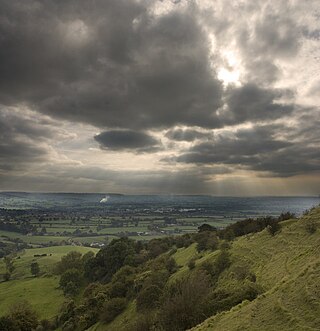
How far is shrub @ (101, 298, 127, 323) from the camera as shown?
55.3 m

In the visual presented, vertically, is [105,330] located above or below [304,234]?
below

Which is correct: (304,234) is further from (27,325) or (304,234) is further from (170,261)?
(27,325)

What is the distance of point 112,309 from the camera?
56.4 metres

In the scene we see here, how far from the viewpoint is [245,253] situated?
2110 inches

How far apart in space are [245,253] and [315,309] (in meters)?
31.6

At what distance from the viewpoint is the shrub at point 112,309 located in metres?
55.3

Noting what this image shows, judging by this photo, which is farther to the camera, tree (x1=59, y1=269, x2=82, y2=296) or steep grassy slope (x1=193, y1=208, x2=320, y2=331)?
tree (x1=59, y1=269, x2=82, y2=296)

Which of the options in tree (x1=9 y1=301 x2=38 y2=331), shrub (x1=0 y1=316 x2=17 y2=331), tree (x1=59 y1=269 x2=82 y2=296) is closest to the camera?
shrub (x1=0 y1=316 x2=17 y2=331)

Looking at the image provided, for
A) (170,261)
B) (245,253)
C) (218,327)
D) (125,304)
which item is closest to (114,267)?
(170,261)

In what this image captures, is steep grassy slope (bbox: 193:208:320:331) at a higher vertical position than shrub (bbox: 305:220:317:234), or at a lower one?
lower

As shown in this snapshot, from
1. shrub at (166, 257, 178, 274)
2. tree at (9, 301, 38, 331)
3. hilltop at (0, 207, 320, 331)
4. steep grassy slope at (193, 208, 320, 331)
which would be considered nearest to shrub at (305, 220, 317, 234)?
hilltop at (0, 207, 320, 331)

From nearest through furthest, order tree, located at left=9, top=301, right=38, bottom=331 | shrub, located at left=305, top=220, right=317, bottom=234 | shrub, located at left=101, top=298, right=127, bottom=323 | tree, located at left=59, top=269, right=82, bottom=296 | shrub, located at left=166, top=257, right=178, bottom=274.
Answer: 1. shrub, located at left=305, top=220, right=317, bottom=234
2. shrub, located at left=101, top=298, right=127, bottom=323
3. tree, located at left=9, top=301, right=38, bottom=331
4. shrub, located at left=166, top=257, right=178, bottom=274
5. tree, located at left=59, top=269, right=82, bottom=296

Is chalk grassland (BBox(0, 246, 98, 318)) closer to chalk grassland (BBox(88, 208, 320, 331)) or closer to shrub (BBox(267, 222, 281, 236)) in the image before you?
chalk grassland (BBox(88, 208, 320, 331))

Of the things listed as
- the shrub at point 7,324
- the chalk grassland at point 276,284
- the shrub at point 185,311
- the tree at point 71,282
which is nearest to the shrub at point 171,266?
the chalk grassland at point 276,284
